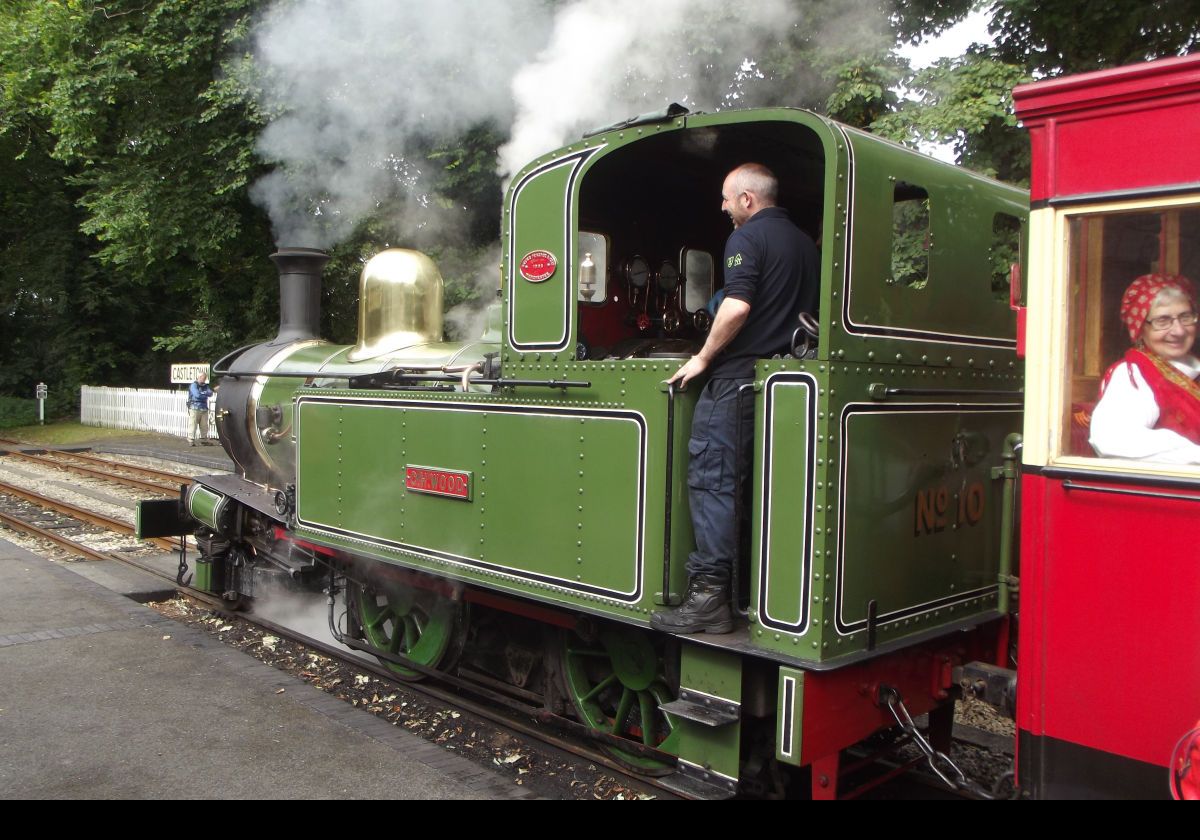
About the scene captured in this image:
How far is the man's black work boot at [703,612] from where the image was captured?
129 inches

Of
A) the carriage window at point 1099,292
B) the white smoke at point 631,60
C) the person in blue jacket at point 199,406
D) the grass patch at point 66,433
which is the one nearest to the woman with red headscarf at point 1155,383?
the carriage window at point 1099,292

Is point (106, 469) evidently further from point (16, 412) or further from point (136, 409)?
point (16, 412)

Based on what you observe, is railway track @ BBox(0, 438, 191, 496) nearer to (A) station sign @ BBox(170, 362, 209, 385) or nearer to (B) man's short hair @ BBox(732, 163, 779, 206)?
(A) station sign @ BBox(170, 362, 209, 385)

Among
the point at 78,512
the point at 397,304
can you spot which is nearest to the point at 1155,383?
the point at 397,304

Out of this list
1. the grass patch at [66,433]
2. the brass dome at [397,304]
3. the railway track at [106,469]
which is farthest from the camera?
the grass patch at [66,433]

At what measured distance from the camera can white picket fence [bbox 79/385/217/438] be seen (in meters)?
23.1

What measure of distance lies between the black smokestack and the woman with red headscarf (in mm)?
5942

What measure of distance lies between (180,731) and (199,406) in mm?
17130

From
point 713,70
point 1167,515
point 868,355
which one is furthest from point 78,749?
point 713,70

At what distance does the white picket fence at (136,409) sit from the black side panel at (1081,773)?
68.8 feet

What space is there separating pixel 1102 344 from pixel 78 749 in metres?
4.26

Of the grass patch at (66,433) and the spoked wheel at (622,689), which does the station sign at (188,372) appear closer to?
the grass patch at (66,433)

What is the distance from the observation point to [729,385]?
130 inches

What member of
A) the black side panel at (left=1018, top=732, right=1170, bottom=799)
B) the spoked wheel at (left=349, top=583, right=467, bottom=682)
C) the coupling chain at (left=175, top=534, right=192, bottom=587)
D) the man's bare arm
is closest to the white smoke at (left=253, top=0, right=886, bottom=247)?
the spoked wheel at (left=349, top=583, right=467, bottom=682)
